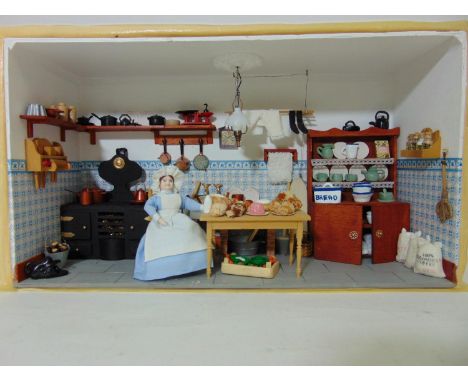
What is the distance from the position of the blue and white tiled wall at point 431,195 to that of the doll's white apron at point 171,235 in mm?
2193

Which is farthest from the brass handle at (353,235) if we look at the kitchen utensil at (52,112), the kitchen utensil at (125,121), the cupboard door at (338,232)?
the kitchen utensil at (52,112)

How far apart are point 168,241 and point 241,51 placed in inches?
74.5

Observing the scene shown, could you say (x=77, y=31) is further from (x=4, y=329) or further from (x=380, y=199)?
(x=380, y=199)

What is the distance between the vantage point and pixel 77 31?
2.98 meters

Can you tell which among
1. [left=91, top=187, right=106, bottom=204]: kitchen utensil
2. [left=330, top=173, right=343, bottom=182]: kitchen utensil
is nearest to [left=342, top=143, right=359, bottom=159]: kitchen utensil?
[left=330, top=173, right=343, bottom=182]: kitchen utensil

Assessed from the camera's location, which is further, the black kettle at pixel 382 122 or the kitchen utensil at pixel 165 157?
the kitchen utensil at pixel 165 157

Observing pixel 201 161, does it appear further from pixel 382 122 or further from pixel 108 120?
pixel 382 122

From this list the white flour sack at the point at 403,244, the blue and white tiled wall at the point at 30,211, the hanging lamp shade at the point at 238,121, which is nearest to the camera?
the blue and white tiled wall at the point at 30,211

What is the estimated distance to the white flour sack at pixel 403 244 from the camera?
11.8 ft

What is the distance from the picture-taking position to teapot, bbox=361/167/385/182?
4.04m

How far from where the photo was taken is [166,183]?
3.43 meters

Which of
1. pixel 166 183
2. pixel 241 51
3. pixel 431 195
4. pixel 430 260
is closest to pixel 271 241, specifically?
pixel 166 183

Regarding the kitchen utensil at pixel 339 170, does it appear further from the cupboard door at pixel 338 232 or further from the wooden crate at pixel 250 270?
the wooden crate at pixel 250 270

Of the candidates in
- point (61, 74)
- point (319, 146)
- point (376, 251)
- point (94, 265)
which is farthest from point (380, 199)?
point (61, 74)
